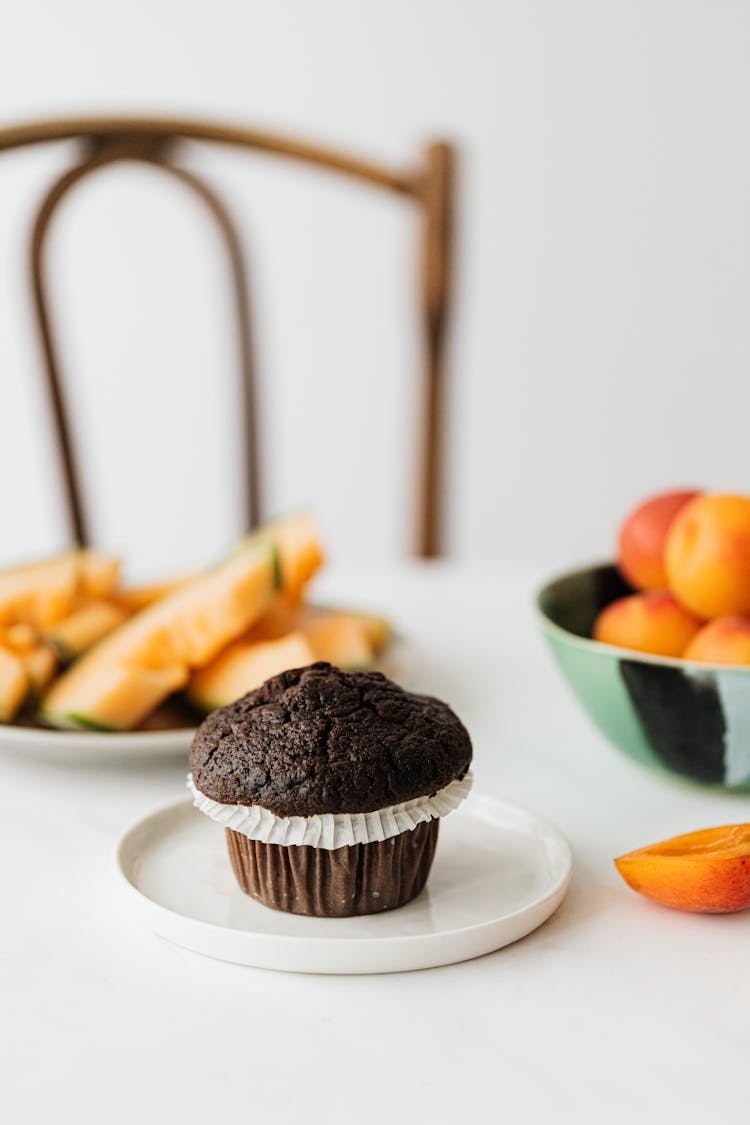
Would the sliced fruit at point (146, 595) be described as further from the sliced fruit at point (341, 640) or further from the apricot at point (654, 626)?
the apricot at point (654, 626)

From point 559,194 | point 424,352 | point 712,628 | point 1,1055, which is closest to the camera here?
point 1,1055

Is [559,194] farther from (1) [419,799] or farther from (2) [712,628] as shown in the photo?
(1) [419,799]

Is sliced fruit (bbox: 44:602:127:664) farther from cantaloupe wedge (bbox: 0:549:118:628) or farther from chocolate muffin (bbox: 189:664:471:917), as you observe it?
chocolate muffin (bbox: 189:664:471:917)

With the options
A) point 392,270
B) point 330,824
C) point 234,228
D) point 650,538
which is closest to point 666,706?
point 650,538

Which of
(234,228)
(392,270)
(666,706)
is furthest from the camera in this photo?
(392,270)

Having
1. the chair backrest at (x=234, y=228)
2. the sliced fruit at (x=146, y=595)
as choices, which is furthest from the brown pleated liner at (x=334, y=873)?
the chair backrest at (x=234, y=228)

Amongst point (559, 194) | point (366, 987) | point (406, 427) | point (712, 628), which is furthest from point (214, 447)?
point (366, 987)

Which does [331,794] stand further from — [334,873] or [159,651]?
[159,651]
